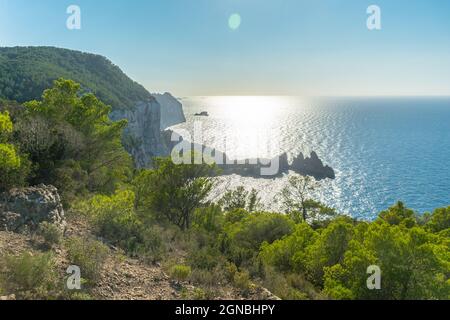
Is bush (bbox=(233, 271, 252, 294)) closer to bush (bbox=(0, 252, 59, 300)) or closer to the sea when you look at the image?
bush (bbox=(0, 252, 59, 300))

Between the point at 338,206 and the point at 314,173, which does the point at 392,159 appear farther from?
the point at 338,206

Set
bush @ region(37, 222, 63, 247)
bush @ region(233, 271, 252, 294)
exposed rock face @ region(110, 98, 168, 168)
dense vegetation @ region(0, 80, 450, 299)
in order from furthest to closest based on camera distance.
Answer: exposed rock face @ region(110, 98, 168, 168) → bush @ region(37, 222, 63, 247) → dense vegetation @ region(0, 80, 450, 299) → bush @ region(233, 271, 252, 294)

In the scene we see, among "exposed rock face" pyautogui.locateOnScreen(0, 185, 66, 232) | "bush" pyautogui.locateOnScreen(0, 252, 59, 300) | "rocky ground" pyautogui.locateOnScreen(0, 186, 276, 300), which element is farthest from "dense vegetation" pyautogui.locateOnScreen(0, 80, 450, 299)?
"exposed rock face" pyautogui.locateOnScreen(0, 185, 66, 232)

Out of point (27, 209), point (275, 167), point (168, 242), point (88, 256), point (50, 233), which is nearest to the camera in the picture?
point (88, 256)

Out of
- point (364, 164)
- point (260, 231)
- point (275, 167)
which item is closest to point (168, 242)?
point (260, 231)

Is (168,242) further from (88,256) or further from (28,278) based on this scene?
(28,278)

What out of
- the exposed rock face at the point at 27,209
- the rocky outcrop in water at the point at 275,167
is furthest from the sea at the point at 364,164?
the exposed rock face at the point at 27,209
